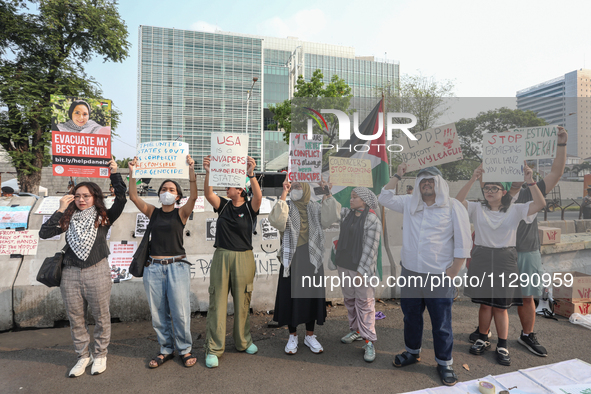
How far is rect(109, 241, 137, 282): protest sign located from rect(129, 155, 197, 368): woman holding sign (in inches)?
62.7

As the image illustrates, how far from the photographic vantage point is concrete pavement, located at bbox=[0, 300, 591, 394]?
3348 millimetres

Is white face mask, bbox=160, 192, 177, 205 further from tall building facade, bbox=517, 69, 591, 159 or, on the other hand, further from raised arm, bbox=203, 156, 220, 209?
tall building facade, bbox=517, 69, 591, 159

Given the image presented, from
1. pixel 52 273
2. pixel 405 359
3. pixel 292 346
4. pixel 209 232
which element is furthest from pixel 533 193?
pixel 52 273

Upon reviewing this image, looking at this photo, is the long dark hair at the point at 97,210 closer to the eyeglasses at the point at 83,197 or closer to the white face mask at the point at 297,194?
the eyeglasses at the point at 83,197

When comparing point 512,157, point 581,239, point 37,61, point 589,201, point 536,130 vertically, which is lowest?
point 581,239

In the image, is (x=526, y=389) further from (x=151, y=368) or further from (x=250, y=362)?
(x=151, y=368)

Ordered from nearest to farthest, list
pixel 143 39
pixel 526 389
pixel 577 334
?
pixel 526 389 → pixel 577 334 → pixel 143 39

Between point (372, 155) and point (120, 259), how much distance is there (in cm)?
405

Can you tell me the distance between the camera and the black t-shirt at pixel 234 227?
3.88 metres

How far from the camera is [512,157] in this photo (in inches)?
154

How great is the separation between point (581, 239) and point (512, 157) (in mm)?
4000

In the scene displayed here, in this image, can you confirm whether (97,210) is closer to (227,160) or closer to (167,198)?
(167,198)

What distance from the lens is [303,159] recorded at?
3.96 metres

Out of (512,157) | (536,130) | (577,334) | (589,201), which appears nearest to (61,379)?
(512,157)
